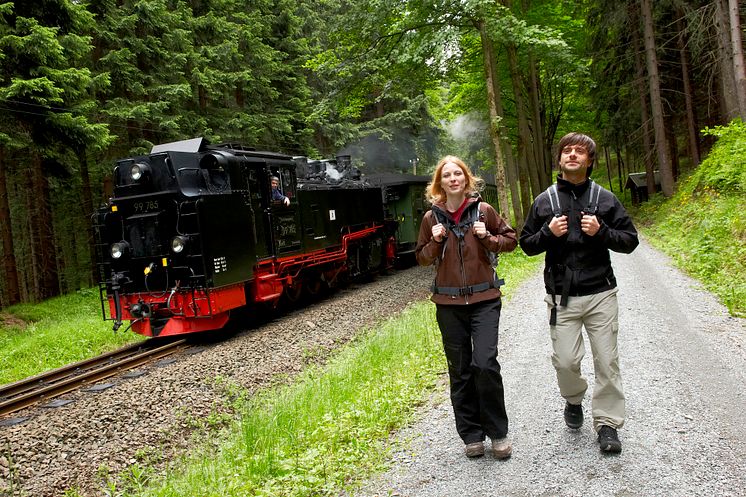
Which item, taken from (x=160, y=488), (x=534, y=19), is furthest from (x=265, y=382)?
(x=534, y=19)

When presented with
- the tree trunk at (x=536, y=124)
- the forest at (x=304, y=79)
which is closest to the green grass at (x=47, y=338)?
the forest at (x=304, y=79)

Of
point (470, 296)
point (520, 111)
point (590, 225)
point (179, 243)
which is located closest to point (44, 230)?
point (179, 243)

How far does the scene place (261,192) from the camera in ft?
36.1

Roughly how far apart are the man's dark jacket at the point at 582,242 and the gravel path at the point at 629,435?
105cm

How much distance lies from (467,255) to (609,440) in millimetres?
1433

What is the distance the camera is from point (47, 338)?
10.6m

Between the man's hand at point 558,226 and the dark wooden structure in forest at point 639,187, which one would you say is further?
the dark wooden structure in forest at point 639,187

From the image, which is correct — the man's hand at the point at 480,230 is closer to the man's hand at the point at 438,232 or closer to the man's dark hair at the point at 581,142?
the man's hand at the point at 438,232

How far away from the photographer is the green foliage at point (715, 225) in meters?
8.66

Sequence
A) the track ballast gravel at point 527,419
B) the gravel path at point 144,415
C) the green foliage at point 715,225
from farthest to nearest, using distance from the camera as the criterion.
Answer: the green foliage at point 715,225 < the gravel path at point 144,415 < the track ballast gravel at point 527,419

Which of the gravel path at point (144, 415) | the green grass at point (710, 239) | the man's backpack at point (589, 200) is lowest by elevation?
the gravel path at point (144, 415)

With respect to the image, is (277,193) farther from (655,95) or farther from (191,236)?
(655,95)

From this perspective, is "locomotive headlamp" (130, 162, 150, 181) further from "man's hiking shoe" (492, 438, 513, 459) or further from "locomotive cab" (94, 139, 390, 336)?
→ "man's hiking shoe" (492, 438, 513, 459)

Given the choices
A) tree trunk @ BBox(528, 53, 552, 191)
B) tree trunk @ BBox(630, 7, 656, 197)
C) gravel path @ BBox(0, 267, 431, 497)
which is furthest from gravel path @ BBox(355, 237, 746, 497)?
tree trunk @ BBox(528, 53, 552, 191)
